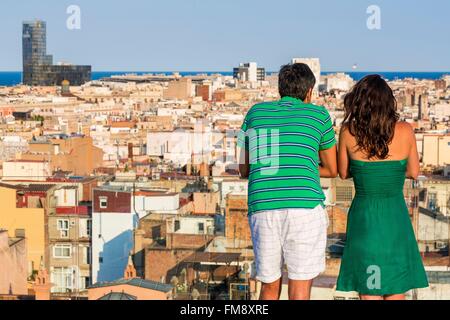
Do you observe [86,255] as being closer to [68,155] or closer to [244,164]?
[244,164]

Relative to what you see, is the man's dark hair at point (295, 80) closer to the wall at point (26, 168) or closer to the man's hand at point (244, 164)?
the man's hand at point (244, 164)

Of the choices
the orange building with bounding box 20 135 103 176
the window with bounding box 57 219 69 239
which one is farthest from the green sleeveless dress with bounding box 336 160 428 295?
the orange building with bounding box 20 135 103 176

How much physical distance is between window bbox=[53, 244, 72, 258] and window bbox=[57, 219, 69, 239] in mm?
118

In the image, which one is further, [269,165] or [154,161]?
[154,161]

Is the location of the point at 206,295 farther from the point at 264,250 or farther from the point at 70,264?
the point at 70,264

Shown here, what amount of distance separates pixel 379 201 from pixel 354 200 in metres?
0.06

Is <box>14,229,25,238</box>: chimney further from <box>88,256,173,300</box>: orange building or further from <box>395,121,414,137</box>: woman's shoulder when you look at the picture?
<box>395,121,414,137</box>: woman's shoulder

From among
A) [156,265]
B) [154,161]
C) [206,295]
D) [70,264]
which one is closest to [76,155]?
[154,161]

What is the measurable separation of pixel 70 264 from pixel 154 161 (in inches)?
437

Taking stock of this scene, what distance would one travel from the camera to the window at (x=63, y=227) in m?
8.82

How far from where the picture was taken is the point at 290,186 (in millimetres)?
2295

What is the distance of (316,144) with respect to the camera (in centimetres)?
232

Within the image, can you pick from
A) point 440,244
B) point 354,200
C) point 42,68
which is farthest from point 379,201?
point 42,68

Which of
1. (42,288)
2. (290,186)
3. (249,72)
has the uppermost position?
(249,72)
